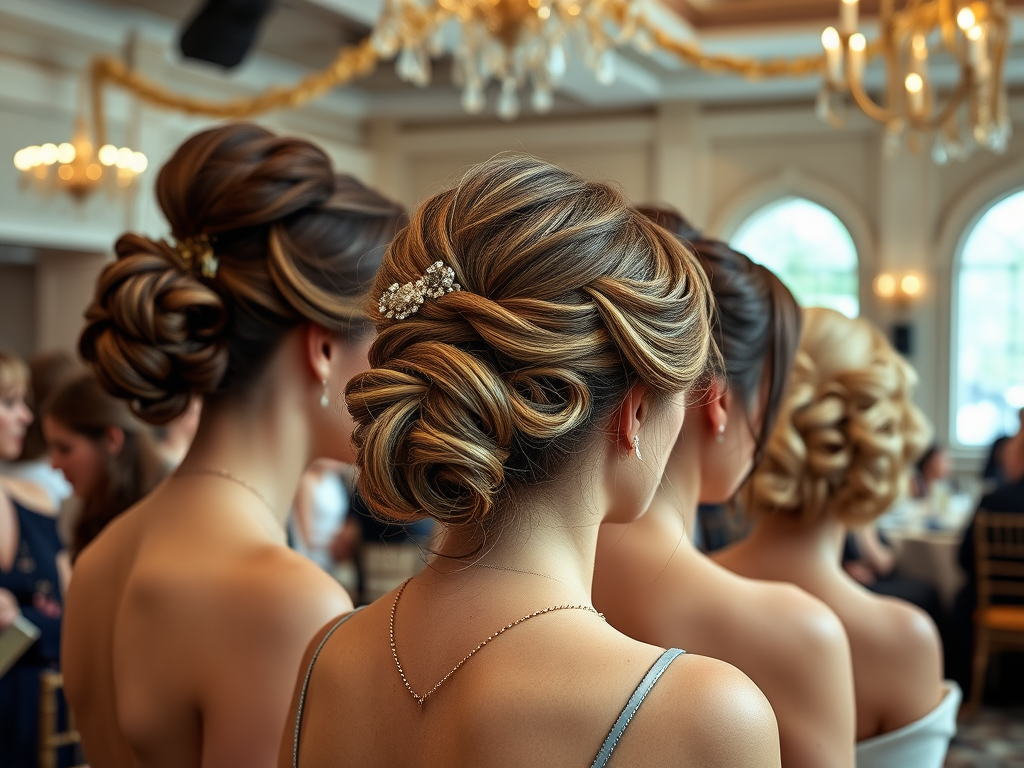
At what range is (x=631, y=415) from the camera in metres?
1.00

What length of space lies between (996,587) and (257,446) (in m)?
5.55

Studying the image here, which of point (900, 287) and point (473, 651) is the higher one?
point (900, 287)

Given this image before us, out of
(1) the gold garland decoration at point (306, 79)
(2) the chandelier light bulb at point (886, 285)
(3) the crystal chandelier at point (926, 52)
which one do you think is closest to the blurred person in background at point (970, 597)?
(3) the crystal chandelier at point (926, 52)

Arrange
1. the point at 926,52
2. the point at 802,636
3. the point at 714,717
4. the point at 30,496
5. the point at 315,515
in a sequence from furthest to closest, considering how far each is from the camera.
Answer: the point at 315,515 → the point at 926,52 → the point at 30,496 → the point at 802,636 → the point at 714,717

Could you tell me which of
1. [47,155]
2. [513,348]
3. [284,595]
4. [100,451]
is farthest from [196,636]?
[47,155]

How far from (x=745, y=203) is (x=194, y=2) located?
552 centimetres

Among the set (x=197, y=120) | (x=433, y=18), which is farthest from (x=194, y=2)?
(x=433, y=18)

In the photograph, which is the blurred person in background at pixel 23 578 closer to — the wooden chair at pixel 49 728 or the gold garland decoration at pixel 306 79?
the wooden chair at pixel 49 728

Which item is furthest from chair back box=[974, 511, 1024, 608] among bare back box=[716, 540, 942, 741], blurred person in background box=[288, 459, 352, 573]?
bare back box=[716, 540, 942, 741]

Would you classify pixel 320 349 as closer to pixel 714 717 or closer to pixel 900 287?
pixel 714 717

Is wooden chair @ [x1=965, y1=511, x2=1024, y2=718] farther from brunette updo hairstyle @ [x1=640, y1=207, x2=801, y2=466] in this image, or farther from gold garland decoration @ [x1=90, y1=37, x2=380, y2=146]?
brunette updo hairstyle @ [x1=640, y1=207, x2=801, y2=466]

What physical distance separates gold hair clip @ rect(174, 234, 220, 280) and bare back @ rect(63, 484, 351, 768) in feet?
0.97

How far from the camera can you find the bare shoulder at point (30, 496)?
3.18m

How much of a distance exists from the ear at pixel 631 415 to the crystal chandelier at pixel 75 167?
24.8 ft
